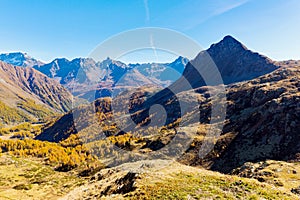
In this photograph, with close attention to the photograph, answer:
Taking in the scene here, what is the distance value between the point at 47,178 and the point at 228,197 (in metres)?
106

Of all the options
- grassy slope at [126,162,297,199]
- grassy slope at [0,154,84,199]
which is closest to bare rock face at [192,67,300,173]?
grassy slope at [126,162,297,199]

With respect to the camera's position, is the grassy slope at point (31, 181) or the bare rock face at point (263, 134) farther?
the grassy slope at point (31, 181)

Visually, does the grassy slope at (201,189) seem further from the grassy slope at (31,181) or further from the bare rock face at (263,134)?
the grassy slope at (31,181)

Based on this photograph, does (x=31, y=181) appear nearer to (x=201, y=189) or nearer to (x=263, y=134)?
(x=263, y=134)

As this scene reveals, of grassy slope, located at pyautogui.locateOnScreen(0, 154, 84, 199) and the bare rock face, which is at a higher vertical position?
the bare rock face

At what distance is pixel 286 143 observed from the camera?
226 feet

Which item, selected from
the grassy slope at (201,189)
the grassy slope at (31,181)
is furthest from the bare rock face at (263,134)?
the grassy slope at (31,181)

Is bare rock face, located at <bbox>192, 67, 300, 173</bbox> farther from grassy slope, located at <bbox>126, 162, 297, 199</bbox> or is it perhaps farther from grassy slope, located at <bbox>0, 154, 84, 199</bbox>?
grassy slope, located at <bbox>0, 154, 84, 199</bbox>

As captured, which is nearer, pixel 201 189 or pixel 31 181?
pixel 201 189

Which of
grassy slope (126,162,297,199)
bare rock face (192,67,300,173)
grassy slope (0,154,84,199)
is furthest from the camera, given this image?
grassy slope (0,154,84,199)

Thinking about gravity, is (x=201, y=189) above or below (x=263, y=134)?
below

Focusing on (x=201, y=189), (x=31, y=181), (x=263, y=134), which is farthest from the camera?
(x=31, y=181)

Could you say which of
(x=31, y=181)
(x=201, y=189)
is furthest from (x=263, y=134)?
(x=31, y=181)

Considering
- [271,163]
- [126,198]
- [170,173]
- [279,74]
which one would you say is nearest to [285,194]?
[170,173]
